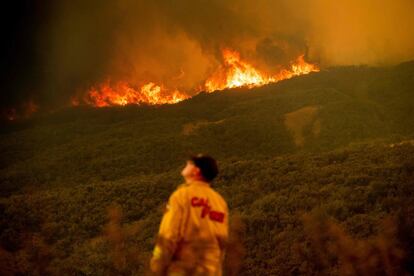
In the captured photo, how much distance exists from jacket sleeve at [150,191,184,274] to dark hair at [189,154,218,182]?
13.6 inches

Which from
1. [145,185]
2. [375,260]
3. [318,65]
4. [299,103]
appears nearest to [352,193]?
[375,260]

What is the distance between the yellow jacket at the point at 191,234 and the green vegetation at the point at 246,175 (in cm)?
377

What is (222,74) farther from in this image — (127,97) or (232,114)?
(232,114)

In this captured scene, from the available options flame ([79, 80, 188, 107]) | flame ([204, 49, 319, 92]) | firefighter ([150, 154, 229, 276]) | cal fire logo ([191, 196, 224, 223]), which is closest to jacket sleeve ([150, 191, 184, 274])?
firefighter ([150, 154, 229, 276])

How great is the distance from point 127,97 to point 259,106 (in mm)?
25558

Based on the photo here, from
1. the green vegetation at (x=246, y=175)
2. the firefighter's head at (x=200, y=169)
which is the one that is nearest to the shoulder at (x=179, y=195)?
the firefighter's head at (x=200, y=169)

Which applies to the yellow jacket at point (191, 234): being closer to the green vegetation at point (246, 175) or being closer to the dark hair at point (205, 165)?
the dark hair at point (205, 165)

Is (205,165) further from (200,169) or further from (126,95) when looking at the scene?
(126,95)

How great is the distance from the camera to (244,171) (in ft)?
77.5

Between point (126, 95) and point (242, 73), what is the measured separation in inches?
634

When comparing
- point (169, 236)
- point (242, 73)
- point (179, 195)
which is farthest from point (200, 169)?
point (242, 73)

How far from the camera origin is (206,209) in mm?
4504

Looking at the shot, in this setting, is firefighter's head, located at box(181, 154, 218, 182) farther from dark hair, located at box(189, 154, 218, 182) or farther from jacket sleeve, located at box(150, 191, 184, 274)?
jacket sleeve, located at box(150, 191, 184, 274)

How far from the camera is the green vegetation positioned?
11172 mm
